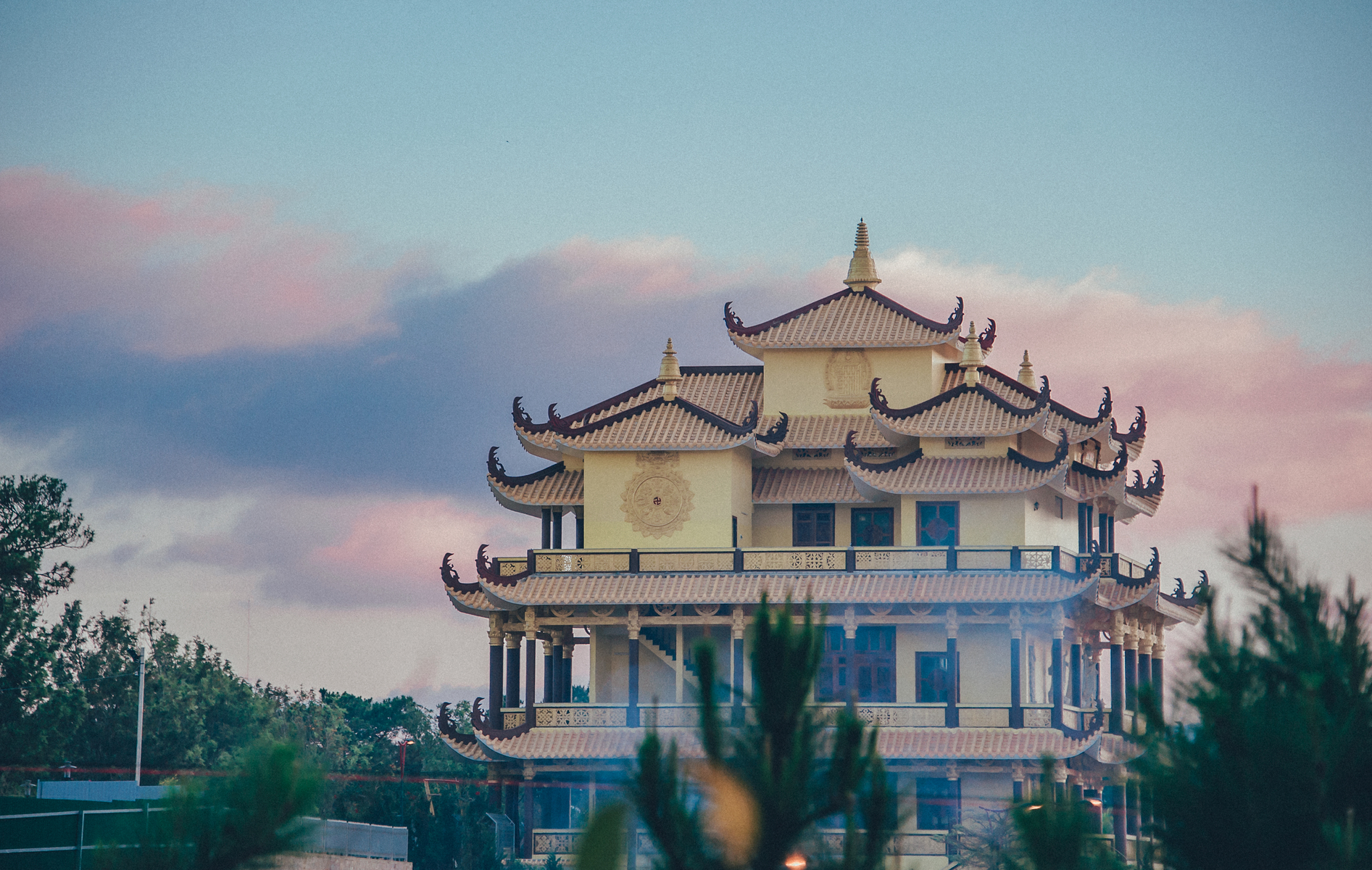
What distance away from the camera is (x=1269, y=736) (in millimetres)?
11406

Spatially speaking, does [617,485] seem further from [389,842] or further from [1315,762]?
[1315,762]

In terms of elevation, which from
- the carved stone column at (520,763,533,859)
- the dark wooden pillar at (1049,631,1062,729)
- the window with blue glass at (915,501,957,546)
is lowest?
the carved stone column at (520,763,533,859)

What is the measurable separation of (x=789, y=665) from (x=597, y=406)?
32348mm

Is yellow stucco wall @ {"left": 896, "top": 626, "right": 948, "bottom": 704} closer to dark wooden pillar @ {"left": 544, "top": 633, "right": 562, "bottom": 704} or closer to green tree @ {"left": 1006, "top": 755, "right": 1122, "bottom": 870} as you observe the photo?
dark wooden pillar @ {"left": 544, "top": 633, "right": 562, "bottom": 704}

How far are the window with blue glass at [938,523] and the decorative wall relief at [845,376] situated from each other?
10.8ft

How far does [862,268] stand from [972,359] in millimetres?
3603

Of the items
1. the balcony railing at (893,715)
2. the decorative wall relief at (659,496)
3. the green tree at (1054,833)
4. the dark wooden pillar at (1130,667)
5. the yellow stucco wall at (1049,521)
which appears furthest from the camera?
the dark wooden pillar at (1130,667)

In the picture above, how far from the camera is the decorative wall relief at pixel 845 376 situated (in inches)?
1679

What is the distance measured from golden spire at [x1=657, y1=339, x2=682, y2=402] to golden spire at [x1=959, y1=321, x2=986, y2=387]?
19.9 feet

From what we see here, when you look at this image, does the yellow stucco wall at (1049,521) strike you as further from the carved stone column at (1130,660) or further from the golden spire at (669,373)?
the golden spire at (669,373)

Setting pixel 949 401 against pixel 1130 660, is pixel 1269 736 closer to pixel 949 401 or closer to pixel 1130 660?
pixel 949 401

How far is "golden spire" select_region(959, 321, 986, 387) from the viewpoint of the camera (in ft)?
135

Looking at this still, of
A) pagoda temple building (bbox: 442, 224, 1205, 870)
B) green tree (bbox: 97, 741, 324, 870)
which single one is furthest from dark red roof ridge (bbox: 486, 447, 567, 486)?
green tree (bbox: 97, 741, 324, 870)

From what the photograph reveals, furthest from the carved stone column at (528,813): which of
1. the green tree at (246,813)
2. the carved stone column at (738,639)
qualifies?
the green tree at (246,813)
